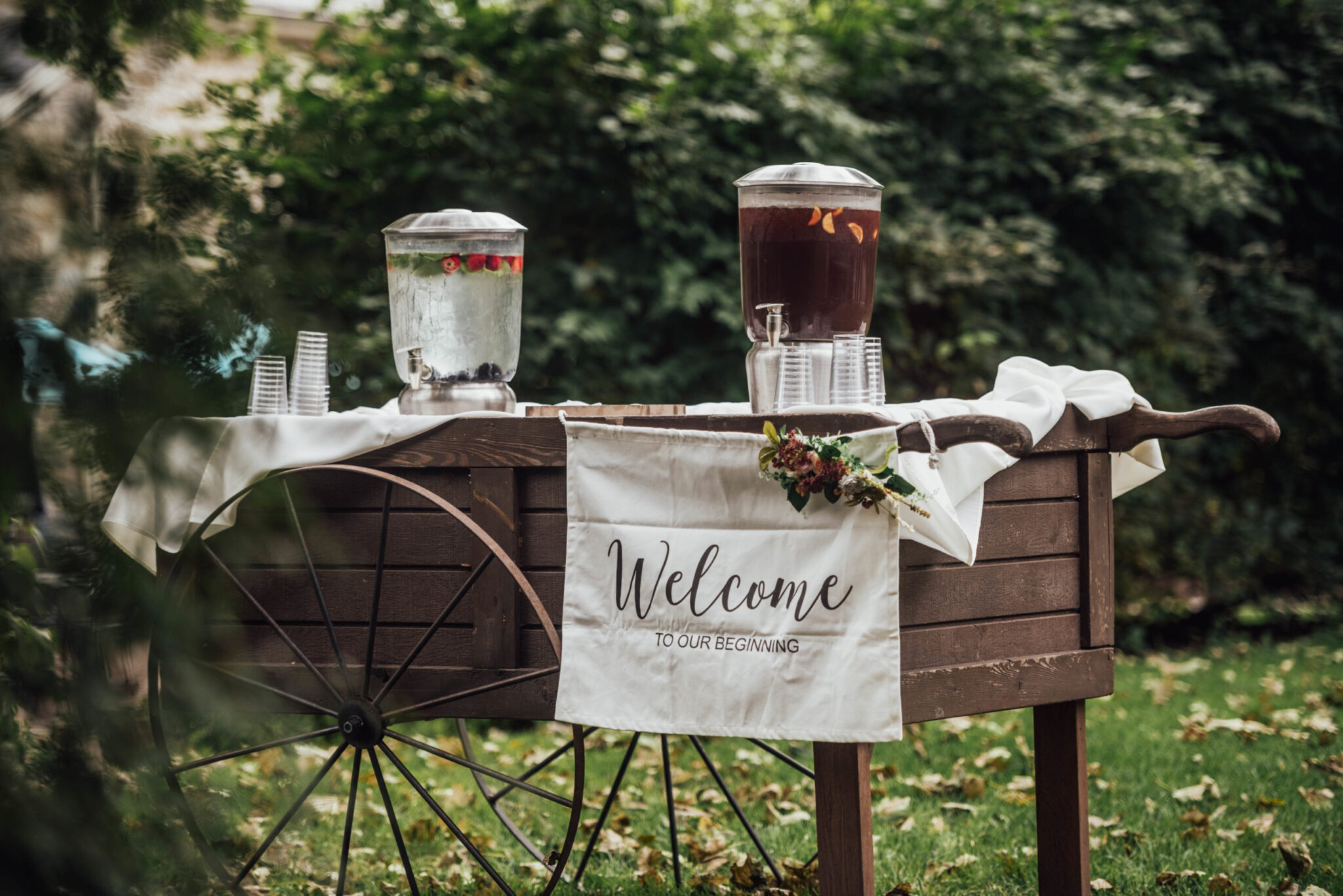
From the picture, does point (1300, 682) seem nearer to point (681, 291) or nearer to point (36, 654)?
point (681, 291)

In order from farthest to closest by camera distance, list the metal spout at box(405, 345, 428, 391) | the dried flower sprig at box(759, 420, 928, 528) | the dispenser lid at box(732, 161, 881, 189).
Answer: the metal spout at box(405, 345, 428, 391) → the dispenser lid at box(732, 161, 881, 189) → the dried flower sprig at box(759, 420, 928, 528)

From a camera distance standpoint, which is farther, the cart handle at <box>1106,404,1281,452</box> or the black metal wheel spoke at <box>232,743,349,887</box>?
the cart handle at <box>1106,404,1281,452</box>

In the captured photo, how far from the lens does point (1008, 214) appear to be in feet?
17.7

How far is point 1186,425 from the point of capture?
224cm

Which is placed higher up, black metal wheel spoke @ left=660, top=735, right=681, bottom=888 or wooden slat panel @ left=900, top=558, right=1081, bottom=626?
wooden slat panel @ left=900, top=558, right=1081, bottom=626

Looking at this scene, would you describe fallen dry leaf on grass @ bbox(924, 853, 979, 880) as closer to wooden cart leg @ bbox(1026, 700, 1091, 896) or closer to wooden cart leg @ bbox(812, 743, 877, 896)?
wooden cart leg @ bbox(1026, 700, 1091, 896)

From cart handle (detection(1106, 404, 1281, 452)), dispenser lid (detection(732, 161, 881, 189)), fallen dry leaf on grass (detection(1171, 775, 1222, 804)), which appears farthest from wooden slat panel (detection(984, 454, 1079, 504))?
fallen dry leaf on grass (detection(1171, 775, 1222, 804))

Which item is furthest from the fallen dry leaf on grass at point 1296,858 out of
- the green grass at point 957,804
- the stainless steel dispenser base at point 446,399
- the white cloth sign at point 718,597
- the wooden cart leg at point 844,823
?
the stainless steel dispenser base at point 446,399

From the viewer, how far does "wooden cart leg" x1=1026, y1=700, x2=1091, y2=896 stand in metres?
2.38

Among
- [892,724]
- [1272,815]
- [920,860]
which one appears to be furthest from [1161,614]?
[892,724]

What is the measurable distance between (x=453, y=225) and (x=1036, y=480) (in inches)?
48.9

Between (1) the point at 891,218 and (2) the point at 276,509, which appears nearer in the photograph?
(2) the point at 276,509

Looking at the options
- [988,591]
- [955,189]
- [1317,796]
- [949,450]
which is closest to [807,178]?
[949,450]

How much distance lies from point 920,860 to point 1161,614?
353cm
